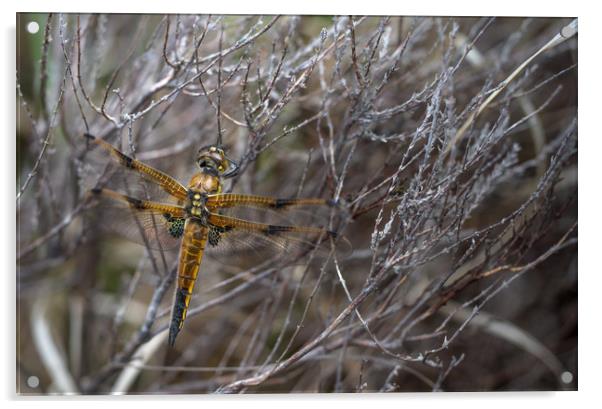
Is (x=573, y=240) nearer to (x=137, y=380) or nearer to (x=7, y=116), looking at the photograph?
(x=137, y=380)

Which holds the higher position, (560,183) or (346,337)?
(560,183)

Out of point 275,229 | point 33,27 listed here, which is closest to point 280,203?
point 275,229

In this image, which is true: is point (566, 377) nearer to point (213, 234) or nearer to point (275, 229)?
point (275, 229)

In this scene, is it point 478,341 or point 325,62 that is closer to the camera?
point 325,62

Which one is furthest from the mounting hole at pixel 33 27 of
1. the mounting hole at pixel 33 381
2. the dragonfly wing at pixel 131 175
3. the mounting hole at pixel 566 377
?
the mounting hole at pixel 566 377

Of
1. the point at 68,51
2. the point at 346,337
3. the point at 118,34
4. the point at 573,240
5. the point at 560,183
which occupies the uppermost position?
the point at 118,34

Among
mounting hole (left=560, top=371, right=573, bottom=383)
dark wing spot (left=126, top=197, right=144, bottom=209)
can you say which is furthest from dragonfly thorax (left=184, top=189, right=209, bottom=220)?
mounting hole (left=560, top=371, right=573, bottom=383)

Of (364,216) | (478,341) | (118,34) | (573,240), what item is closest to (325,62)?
(364,216)

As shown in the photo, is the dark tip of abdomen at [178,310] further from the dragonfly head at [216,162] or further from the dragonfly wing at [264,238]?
the dragonfly head at [216,162]
